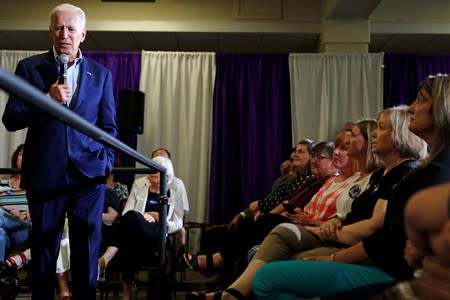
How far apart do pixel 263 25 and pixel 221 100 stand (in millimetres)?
954

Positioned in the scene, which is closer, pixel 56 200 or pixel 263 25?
pixel 56 200

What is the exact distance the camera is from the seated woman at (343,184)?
240 cm

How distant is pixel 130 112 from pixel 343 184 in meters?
3.05

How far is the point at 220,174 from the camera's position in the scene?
5.78 m

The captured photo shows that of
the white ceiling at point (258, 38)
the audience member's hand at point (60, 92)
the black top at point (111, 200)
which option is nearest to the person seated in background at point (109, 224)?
the black top at point (111, 200)

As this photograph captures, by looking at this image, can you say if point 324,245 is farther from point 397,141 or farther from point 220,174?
point 220,174

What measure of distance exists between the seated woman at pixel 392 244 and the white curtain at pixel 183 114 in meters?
4.00

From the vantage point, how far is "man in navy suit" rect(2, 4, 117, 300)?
1681mm

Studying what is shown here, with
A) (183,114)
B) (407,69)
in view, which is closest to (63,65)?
(183,114)

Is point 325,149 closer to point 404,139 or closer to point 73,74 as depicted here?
point 404,139

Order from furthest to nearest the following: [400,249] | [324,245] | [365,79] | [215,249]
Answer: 1. [365,79]
2. [215,249]
3. [324,245]
4. [400,249]

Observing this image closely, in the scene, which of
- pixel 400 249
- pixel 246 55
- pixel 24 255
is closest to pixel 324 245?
pixel 400 249

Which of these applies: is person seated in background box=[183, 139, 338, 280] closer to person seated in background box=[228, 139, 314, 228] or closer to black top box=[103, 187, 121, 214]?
person seated in background box=[228, 139, 314, 228]

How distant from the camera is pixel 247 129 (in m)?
5.86
